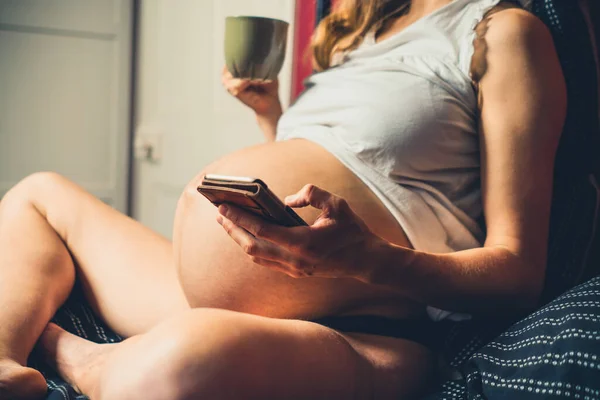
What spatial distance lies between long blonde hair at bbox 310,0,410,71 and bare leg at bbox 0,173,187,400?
48 centimetres

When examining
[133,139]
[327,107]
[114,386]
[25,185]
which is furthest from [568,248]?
[133,139]

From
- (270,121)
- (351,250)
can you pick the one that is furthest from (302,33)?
(351,250)

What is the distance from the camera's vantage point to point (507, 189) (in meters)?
0.88

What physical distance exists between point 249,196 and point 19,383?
0.41m

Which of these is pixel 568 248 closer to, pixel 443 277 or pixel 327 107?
pixel 443 277

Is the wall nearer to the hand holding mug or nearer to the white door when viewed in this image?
the white door

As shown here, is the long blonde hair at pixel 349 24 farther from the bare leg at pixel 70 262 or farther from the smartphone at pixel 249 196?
the smartphone at pixel 249 196

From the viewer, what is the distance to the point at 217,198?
0.67 m

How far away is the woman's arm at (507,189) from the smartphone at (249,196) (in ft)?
0.28

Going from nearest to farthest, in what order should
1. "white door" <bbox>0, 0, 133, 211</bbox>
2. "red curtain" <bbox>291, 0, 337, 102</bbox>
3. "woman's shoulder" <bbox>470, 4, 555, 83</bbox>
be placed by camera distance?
"woman's shoulder" <bbox>470, 4, 555, 83</bbox>
"red curtain" <bbox>291, 0, 337, 102</bbox>
"white door" <bbox>0, 0, 133, 211</bbox>

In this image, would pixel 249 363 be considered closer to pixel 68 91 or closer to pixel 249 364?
pixel 249 364

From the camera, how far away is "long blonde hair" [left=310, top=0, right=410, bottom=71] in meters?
1.21

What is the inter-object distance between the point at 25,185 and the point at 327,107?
59cm

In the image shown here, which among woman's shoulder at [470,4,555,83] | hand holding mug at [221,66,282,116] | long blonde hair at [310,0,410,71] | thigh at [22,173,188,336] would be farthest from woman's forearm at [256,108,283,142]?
woman's shoulder at [470,4,555,83]
